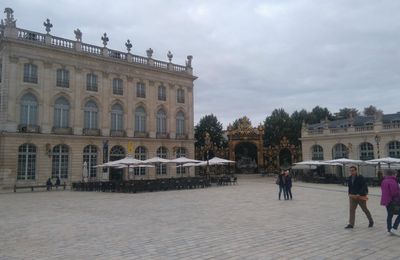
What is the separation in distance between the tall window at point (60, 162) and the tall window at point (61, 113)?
2.11 m

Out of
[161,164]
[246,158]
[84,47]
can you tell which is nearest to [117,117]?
[161,164]

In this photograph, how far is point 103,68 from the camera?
37.6 m

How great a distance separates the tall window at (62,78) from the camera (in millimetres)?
34594

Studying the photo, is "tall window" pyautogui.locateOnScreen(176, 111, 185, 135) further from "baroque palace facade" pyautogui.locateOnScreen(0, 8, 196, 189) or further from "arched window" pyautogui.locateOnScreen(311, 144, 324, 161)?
"arched window" pyautogui.locateOnScreen(311, 144, 324, 161)

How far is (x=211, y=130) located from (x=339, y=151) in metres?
22.4

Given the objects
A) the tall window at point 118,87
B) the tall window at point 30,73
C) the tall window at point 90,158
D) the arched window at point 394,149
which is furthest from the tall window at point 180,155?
the arched window at point 394,149

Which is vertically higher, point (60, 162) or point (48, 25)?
point (48, 25)

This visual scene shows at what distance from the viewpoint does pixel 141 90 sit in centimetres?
4094

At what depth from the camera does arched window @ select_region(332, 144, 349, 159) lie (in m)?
44.1

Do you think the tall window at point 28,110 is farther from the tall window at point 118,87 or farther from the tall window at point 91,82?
the tall window at point 118,87

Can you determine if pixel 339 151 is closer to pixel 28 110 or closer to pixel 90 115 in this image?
pixel 90 115

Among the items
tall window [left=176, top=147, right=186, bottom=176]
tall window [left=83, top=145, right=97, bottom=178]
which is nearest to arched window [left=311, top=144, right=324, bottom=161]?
tall window [left=176, top=147, right=186, bottom=176]

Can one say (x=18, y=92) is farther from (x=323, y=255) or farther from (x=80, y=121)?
(x=323, y=255)

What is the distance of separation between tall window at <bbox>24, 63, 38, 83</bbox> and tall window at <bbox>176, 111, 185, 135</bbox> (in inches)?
665
